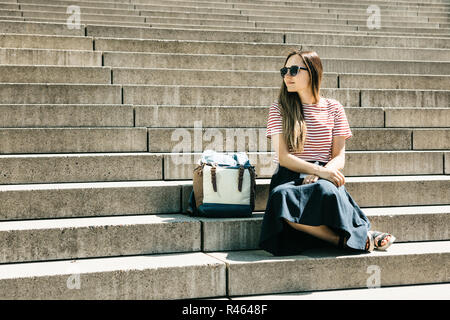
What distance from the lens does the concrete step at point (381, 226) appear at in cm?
377

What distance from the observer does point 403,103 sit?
5750 mm

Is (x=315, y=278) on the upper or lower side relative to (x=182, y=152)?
lower

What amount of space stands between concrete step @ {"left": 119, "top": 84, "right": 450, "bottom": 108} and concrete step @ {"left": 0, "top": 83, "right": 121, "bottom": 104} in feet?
0.49

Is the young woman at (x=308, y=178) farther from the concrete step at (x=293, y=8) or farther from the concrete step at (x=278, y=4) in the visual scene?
the concrete step at (x=278, y=4)

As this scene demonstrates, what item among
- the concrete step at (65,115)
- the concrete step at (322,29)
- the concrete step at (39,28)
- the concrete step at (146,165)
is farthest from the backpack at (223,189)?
the concrete step at (322,29)

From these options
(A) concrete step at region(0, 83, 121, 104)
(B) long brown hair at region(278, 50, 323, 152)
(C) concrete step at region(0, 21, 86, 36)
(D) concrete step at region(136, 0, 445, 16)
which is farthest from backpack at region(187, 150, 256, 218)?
(D) concrete step at region(136, 0, 445, 16)

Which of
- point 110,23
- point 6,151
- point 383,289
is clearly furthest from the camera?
point 110,23

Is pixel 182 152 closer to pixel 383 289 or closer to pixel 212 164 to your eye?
pixel 212 164

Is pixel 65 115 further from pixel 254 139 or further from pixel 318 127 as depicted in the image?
pixel 318 127

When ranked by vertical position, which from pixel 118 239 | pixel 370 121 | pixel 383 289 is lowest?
pixel 383 289

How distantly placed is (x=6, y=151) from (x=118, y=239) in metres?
1.38

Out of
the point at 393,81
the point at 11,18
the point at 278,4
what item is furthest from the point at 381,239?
the point at 278,4

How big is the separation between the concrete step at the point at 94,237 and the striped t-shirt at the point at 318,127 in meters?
0.91
